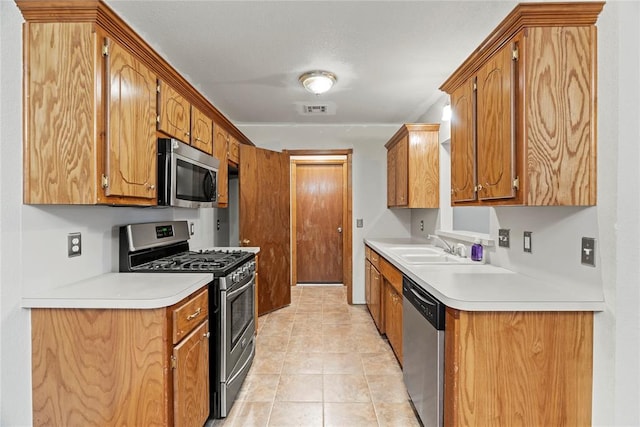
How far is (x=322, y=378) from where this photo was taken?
99.6 inches

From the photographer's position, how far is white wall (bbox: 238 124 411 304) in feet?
14.7

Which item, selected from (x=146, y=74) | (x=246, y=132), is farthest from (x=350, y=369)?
(x=246, y=132)

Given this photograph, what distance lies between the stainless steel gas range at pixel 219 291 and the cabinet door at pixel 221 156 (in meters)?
0.55

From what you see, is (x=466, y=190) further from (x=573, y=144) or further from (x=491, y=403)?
(x=491, y=403)

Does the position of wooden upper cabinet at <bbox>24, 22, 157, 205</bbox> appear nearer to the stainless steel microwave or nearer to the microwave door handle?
the stainless steel microwave

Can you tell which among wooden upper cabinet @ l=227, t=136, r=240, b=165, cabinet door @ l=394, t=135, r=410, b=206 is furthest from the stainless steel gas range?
cabinet door @ l=394, t=135, r=410, b=206

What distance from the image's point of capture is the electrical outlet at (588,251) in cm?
146

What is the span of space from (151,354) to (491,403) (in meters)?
1.46

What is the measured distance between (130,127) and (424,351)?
6.18ft

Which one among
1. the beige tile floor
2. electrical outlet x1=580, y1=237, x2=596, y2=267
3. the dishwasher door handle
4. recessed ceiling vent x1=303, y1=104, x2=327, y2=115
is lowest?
the beige tile floor

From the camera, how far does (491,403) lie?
56.8 inches

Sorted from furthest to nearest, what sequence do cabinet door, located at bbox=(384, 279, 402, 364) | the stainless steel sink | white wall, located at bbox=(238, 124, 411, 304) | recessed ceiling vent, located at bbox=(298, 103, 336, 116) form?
white wall, located at bbox=(238, 124, 411, 304), recessed ceiling vent, located at bbox=(298, 103, 336, 116), the stainless steel sink, cabinet door, located at bbox=(384, 279, 402, 364)

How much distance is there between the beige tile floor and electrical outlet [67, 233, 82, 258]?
1.25 meters

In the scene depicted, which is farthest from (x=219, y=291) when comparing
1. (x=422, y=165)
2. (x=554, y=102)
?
(x=422, y=165)
